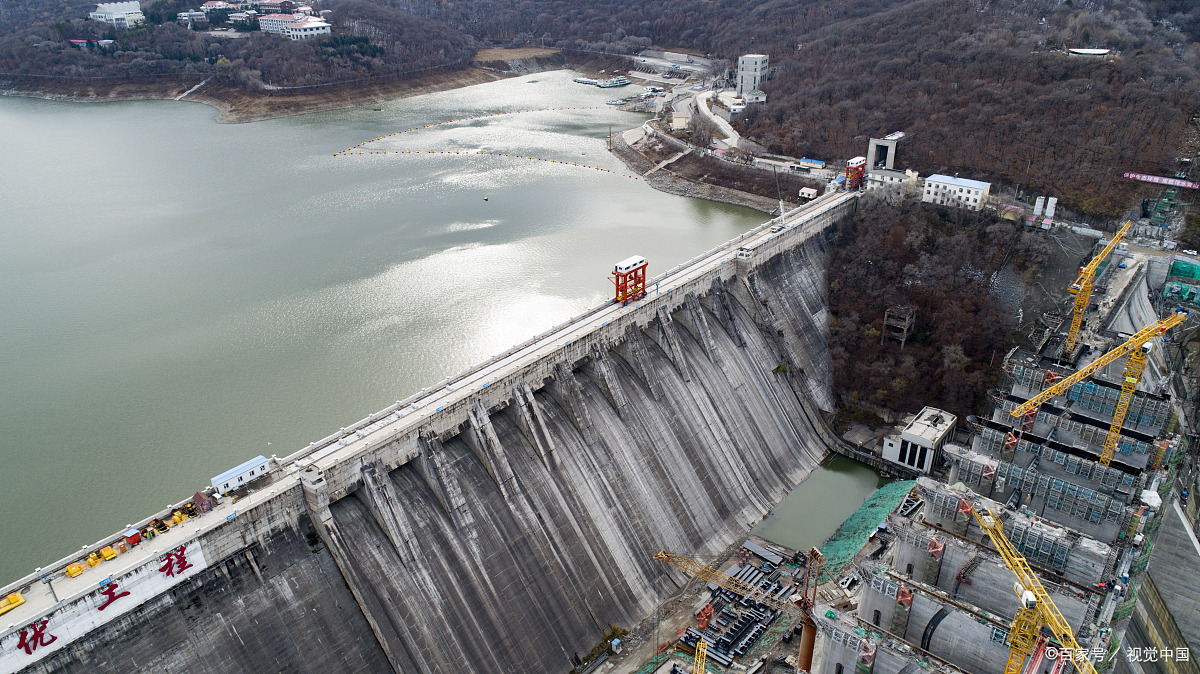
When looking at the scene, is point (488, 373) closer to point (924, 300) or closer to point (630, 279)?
point (630, 279)

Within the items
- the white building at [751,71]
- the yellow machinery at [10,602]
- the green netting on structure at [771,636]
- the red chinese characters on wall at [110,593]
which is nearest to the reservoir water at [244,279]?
the yellow machinery at [10,602]

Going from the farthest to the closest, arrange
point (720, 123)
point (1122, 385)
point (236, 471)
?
1. point (720, 123)
2. point (1122, 385)
3. point (236, 471)

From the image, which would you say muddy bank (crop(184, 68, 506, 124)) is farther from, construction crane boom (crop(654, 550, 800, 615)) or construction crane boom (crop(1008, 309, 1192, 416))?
construction crane boom (crop(1008, 309, 1192, 416))

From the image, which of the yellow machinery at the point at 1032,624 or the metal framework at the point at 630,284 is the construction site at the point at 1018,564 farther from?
the metal framework at the point at 630,284

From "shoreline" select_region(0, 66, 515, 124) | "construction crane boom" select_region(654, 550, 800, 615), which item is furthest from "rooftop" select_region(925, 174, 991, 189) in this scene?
"shoreline" select_region(0, 66, 515, 124)

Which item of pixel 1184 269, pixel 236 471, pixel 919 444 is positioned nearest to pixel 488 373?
pixel 236 471
